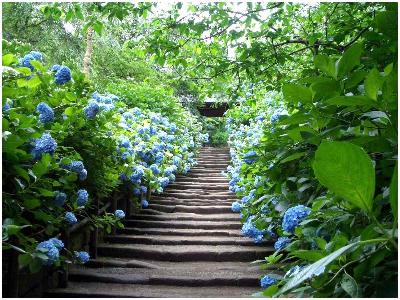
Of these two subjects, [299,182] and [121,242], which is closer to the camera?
[299,182]

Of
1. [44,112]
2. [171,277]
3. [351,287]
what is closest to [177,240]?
[171,277]

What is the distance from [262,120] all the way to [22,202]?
469cm

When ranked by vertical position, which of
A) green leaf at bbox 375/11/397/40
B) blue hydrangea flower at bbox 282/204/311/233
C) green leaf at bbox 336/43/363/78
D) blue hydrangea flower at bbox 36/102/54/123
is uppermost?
green leaf at bbox 375/11/397/40

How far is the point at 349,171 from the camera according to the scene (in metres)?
0.55

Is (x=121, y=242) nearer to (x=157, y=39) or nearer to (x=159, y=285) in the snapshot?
(x=159, y=285)

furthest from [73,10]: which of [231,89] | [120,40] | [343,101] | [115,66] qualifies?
[120,40]

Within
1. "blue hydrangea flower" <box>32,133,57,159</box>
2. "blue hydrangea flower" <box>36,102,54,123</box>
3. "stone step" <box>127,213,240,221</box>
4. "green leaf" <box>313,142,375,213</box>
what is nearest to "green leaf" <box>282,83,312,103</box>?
"green leaf" <box>313,142,375,213</box>

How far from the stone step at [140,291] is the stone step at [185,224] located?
5.74 ft

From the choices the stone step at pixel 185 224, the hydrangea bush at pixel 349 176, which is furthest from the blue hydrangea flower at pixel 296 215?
the stone step at pixel 185 224

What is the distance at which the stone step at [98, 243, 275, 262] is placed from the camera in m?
3.98

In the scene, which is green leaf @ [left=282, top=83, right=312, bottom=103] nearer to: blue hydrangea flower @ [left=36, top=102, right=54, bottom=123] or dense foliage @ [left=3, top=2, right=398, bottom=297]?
dense foliage @ [left=3, top=2, right=398, bottom=297]

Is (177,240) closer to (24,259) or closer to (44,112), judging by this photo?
(44,112)

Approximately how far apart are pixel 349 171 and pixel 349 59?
1.81 feet

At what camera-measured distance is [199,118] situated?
46.8 feet
